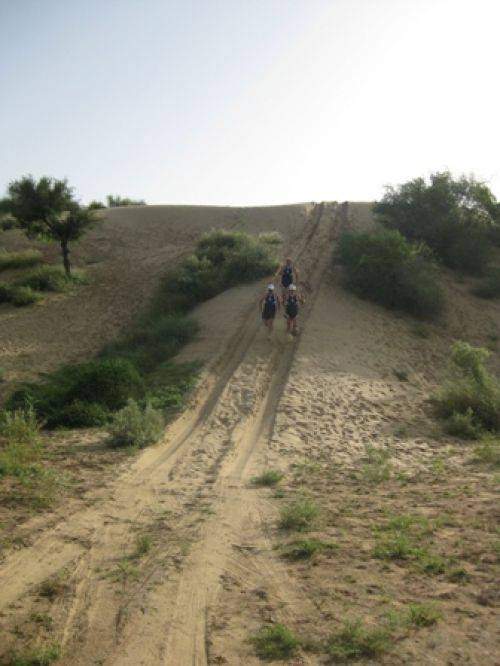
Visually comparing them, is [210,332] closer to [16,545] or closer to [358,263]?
[358,263]

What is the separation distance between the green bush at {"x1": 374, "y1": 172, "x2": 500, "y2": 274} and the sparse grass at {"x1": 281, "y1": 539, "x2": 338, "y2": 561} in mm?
21379

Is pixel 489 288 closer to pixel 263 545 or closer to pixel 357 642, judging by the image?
pixel 263 545

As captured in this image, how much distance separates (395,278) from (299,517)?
16.1 meters

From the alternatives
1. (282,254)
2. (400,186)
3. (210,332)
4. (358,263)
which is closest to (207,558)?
(210,332)

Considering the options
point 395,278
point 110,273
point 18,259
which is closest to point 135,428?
point 395,278

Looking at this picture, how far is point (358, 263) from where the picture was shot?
21484 mm

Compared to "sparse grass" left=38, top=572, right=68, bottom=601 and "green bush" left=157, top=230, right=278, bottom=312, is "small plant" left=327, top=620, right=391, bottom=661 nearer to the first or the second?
"sparse grass" left=38, top=572, right=68, bottom=601

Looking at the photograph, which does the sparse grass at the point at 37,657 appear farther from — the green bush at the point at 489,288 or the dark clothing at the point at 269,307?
the green bush at the point at 489,288

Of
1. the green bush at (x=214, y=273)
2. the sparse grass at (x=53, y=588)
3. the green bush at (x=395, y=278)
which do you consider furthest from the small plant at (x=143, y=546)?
the green bush at (x=395, y=278)

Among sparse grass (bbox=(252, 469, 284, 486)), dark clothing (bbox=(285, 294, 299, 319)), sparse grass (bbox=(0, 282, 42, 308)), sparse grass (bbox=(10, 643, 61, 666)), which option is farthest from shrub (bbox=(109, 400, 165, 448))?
sparse grass (bbox=(0, 282, 42, 308))

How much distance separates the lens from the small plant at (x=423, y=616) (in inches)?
171

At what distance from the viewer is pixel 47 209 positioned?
963 inches

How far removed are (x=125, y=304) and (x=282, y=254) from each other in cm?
733

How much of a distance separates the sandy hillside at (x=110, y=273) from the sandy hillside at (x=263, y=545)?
7862 mm
